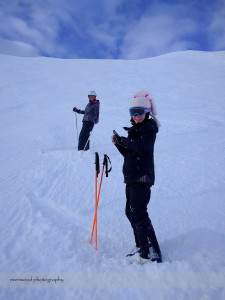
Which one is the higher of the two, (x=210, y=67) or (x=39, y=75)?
(x=210, y=67)

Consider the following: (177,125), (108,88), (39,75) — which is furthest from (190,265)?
(39,75)

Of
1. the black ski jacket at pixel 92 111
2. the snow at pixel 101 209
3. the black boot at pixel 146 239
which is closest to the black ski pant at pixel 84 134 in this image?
the black ski jacket at pixel 92 111

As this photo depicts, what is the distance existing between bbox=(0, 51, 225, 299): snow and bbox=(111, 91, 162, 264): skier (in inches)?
10.9

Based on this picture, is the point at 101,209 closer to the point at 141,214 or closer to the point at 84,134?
the point at 141,214

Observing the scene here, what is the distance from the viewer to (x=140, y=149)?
199cm

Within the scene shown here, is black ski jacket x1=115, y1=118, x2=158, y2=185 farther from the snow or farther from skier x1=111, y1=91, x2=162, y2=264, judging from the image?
the snow

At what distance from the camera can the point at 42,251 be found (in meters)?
2.22

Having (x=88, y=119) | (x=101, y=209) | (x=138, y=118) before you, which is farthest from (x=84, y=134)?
(x=138, y=118)

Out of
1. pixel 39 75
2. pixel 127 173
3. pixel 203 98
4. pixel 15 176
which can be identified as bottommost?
pixel 15 176

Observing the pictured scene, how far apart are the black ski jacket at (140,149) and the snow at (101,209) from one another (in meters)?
0.92

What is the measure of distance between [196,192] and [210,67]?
2147cm

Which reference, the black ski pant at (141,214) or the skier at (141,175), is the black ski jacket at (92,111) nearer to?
the skier at (141,175)

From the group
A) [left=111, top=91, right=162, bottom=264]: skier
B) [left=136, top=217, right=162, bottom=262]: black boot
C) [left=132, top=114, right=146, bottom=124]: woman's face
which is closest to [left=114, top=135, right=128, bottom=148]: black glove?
[left=111, top=91, right=162, bottom=264]: skier

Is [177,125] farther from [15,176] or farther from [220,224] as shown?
[15,176]
